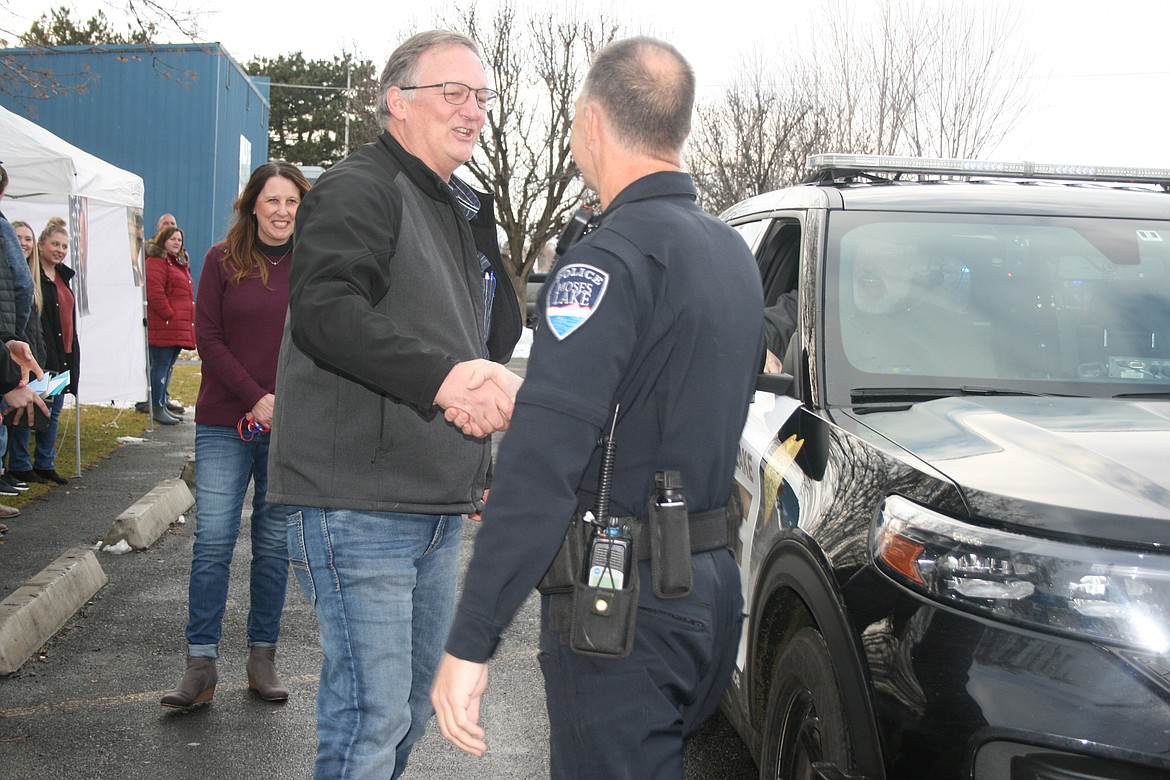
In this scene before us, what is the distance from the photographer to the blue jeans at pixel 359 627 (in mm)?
2609

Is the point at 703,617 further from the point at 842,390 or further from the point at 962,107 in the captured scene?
the point at 962,107

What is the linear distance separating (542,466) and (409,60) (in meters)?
1.40

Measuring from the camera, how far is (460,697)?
191cm

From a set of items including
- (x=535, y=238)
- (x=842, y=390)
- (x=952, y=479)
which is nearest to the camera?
(x=952, y=479)

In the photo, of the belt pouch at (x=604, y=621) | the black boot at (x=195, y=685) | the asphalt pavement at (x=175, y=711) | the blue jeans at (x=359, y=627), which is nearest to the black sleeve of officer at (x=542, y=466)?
the belt pouch at (x=604, y=621)

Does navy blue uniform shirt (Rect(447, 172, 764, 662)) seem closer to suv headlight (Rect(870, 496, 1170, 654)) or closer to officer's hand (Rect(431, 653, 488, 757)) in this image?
officer's hand (Rect(431, 653, 488, 757))

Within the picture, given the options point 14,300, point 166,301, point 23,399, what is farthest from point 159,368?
point 23,399

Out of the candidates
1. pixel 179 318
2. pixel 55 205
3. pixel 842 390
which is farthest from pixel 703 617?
pixel 179 318

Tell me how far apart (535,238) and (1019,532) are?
37551 millimetres

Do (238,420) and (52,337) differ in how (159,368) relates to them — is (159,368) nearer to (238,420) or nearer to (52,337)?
(52,337)

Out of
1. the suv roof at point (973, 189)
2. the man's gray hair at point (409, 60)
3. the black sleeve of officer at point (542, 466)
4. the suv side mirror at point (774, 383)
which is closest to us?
the black sleeve of officer at point (542, 466)

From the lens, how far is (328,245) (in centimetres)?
245

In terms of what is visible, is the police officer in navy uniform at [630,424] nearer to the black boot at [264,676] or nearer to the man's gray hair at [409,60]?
the man's gray hair at [409,60]

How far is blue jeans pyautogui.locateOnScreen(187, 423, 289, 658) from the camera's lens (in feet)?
14.6
